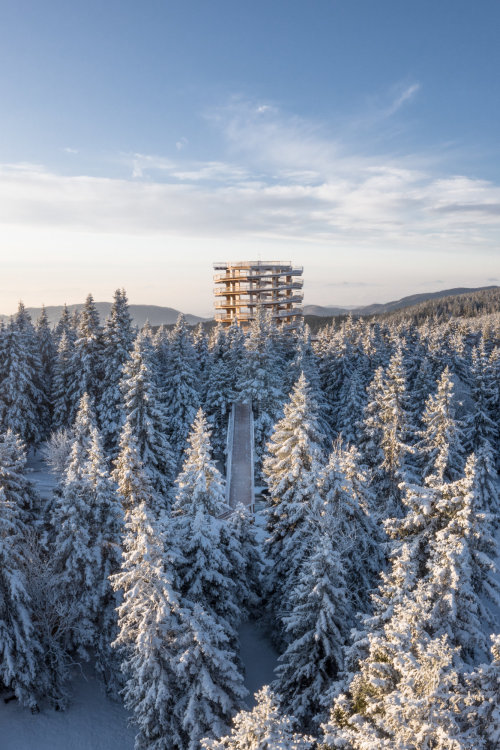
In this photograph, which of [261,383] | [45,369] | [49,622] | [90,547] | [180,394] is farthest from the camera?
[45,369]

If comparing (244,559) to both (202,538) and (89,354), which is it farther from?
(89,354)

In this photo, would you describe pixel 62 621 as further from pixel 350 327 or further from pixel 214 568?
pixel 350 327

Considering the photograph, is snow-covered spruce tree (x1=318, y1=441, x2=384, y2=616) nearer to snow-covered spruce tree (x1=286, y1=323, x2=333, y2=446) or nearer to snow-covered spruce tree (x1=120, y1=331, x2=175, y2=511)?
snow-covered spruce tree (x1=120, y1=331, x2=175, y2=511)

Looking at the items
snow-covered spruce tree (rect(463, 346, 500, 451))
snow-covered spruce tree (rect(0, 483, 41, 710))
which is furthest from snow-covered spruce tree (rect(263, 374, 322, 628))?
snow-covered spruce tree (rect(463, 346, 500, 451))

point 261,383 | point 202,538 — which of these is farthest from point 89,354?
point 202,538

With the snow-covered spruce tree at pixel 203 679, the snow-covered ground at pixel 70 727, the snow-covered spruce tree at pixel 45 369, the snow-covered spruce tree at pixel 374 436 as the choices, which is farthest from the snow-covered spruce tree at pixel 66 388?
the snow-covered spruce tree at pixel 203 679

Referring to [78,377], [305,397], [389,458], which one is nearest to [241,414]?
[78,377]

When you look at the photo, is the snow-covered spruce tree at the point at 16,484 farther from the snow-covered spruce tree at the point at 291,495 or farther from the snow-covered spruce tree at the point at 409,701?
the snow-covered spruce tree at the point at 409,701

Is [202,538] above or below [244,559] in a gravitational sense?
above
